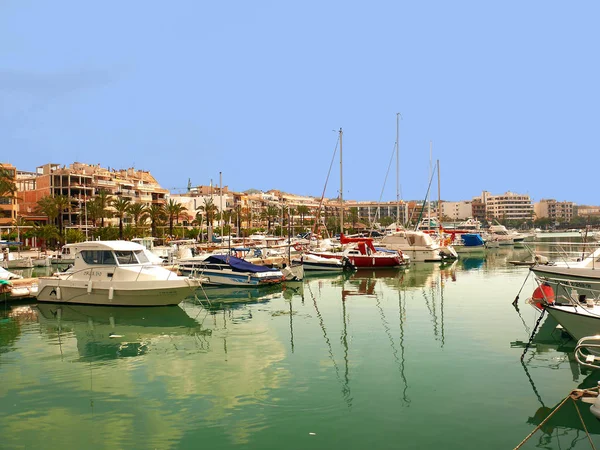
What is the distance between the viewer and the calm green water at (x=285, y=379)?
36.6 ft

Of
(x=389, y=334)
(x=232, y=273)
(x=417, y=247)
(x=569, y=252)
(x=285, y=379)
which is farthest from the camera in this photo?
(x=417, y=247)

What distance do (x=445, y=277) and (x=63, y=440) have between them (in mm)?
37637

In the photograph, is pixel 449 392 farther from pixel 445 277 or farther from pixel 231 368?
pixel 445 277

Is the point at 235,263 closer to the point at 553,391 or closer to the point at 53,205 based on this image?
the point at 553,391

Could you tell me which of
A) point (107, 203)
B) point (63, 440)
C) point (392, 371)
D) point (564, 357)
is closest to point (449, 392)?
point (392, 371)

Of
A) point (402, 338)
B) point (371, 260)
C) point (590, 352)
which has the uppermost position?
point (371, 260)

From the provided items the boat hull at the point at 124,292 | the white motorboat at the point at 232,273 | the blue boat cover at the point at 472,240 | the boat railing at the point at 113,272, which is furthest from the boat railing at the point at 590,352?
the blue boat cover at the point at 472,240

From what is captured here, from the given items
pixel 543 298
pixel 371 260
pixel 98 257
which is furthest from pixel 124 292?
pixel 371 260

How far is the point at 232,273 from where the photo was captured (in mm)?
36781

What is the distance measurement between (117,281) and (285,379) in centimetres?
1577

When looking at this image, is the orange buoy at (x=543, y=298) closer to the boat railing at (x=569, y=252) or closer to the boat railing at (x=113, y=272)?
the boat railing at (x=569, y=252)

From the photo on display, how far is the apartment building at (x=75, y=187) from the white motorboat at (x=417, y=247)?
164ft

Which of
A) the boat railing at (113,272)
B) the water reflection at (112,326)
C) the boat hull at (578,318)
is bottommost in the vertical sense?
the water reflection at (112,326)

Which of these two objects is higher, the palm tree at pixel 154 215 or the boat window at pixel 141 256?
the palm tree at pixel 154 215
